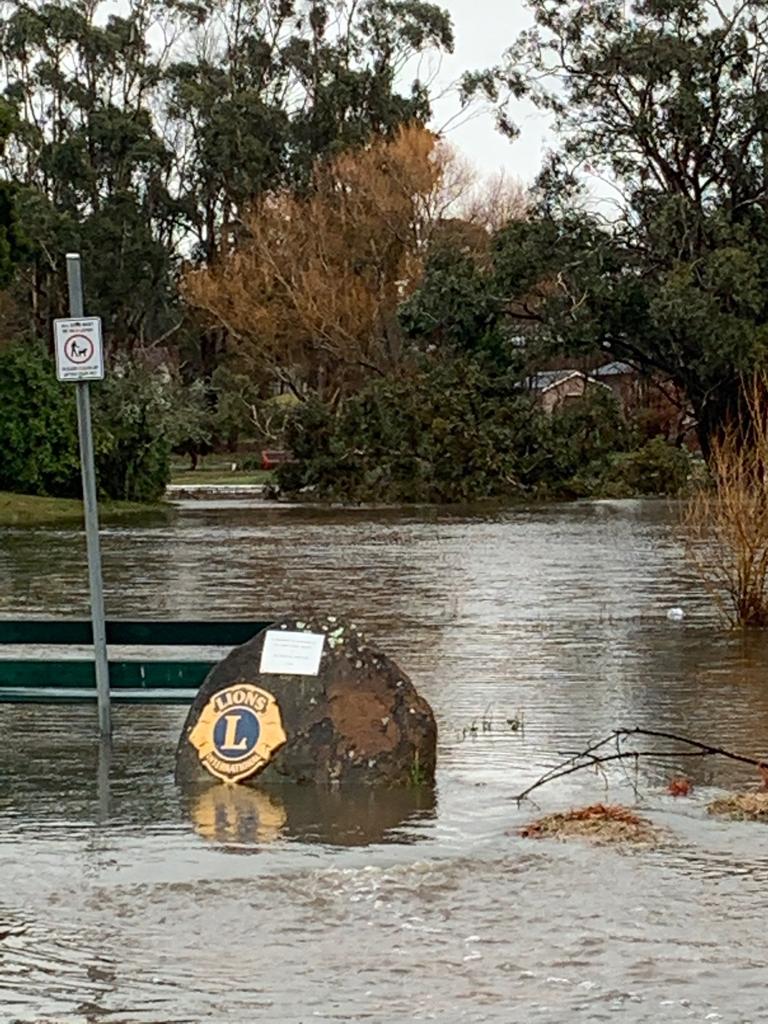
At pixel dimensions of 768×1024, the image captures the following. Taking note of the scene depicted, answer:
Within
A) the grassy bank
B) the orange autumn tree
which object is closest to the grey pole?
the grassy bank

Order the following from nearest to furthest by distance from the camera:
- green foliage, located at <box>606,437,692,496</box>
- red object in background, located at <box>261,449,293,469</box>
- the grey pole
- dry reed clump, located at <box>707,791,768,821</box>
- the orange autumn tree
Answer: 1. dry reed clump, located at <box>707,791,768,821</box>
2. the grey pole
3. green foliage, located at <box>606,437,692,496</box>
4. the orange autumn tree
5. red object in background, located at <box>261,449,293,469</box>

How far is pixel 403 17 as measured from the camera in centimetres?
7775

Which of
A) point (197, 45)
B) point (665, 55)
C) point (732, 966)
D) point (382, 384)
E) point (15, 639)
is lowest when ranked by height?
point (732, 966)

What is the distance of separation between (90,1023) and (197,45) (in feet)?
254

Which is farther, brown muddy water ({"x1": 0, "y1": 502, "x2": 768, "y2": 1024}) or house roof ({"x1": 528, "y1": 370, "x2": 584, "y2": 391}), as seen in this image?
house roof ({"x1": 528, "y1": 370, "x2": 584, "y2": 391})

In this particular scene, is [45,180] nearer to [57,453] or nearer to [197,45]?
[197,45]

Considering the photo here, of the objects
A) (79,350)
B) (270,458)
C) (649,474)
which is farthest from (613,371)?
(79,350)

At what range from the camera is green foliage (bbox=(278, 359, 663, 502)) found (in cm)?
4172

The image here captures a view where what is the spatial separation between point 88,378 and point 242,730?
6.43 ft

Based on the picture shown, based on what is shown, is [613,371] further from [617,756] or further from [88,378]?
[617,756]

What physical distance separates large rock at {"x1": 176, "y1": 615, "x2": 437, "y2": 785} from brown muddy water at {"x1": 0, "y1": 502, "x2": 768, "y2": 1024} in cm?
19

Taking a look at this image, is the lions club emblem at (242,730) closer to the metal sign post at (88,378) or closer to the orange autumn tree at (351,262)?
the metal sign post at (88,378)

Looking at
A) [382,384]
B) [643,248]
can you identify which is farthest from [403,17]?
[382,384]

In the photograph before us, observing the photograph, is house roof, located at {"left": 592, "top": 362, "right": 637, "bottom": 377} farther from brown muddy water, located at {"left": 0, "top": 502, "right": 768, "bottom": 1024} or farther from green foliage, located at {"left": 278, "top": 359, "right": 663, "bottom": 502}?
brown muddy water, located at {"left": 0, "top": 502, "right": 768, "bottom": 1024}
